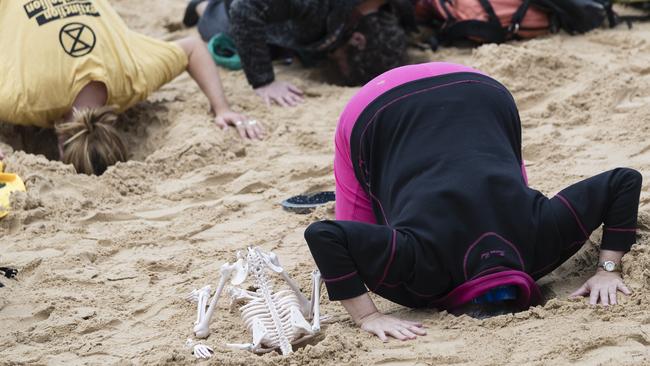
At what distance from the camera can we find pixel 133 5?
7.21 m

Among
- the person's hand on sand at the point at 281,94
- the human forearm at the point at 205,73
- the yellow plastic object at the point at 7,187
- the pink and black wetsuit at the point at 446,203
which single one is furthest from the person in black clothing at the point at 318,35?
the pink and black wetsuit at the point at 446,203

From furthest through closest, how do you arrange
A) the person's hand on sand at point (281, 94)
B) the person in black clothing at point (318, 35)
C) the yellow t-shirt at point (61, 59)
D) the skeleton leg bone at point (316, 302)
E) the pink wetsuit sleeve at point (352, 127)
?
the person in black clothing at point (318, 35) → the person's hand on sand at point (281, 94) → the yellow t-shirt at point (61, 59) → the pink wetsuit sleeve at point (352, 127) → the skeleton leg bone at point (316, 302)

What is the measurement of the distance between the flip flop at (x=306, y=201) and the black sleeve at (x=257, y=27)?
1.47m

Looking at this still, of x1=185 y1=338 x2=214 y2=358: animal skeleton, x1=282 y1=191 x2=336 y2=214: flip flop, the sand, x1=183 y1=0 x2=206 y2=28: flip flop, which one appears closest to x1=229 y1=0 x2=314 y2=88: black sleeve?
the sand

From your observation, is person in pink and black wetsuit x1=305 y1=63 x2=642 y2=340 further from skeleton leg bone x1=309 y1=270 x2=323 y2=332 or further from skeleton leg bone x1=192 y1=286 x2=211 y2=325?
skeleton leg bone x1=192 y1=286 x2=211 y2=325

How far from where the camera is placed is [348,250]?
2.65m

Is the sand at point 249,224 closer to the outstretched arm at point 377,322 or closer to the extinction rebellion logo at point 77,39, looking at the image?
the outstretched arm at point 377,322

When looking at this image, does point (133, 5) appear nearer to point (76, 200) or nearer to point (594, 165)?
point (76, 200)

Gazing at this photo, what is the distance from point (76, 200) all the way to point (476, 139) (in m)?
1.95

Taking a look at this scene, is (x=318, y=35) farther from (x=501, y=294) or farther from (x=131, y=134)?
(x=501, y=294)

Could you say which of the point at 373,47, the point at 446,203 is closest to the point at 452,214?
the point at 446,203

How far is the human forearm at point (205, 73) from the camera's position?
5.03 meters

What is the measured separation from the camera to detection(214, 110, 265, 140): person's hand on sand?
4.78 m

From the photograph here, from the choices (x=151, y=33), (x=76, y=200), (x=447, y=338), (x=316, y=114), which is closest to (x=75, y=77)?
(x=76, y=200)
